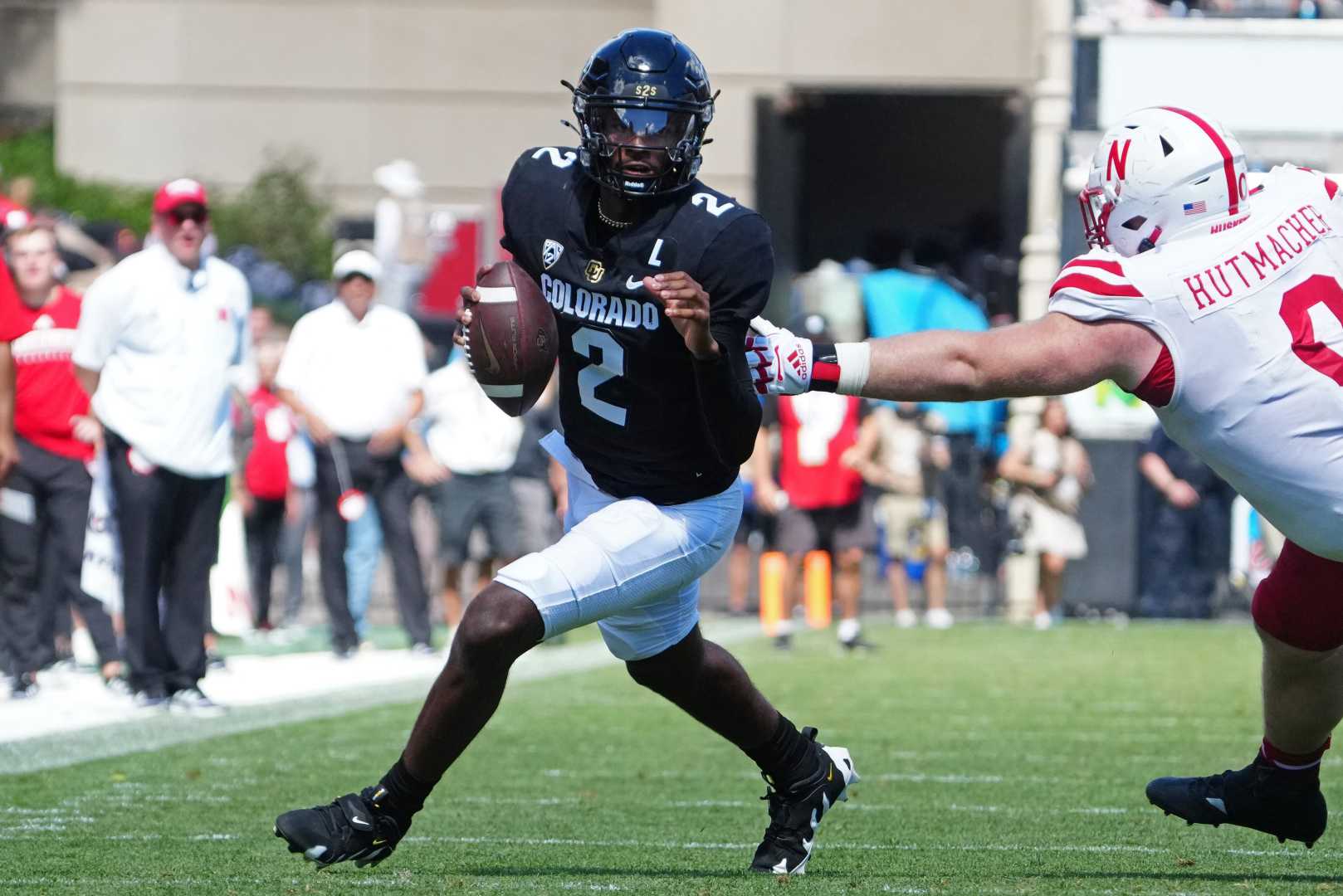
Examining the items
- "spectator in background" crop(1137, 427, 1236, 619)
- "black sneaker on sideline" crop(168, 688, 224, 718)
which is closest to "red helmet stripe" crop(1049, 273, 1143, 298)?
"black sneaker on sideline" crop(168, 688, 224, 718)

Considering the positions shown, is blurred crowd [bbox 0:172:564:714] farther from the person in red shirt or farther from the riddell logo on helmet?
the riddell logo on helmet

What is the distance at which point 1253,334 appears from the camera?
457 centimetres

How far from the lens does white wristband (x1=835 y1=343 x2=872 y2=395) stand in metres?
4.50

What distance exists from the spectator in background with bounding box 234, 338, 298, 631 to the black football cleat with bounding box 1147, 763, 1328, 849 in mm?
8653

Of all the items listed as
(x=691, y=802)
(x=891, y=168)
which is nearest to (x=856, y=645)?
(x=691, y=802)

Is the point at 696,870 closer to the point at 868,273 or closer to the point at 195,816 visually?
the point at 195,816

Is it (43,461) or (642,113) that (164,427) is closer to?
(43,461)

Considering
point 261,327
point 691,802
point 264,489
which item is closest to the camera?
point 691,802

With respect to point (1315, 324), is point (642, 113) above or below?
above

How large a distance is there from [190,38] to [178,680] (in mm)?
19811

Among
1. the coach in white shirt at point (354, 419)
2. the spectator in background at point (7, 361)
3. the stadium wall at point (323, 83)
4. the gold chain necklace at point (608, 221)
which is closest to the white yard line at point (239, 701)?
the coach in white shirt at point (354, 419)

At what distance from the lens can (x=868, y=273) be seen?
22125 mm

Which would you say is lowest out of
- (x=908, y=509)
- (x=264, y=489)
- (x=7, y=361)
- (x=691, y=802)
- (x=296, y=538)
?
(x=296, y=538)

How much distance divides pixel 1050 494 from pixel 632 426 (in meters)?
10.4
